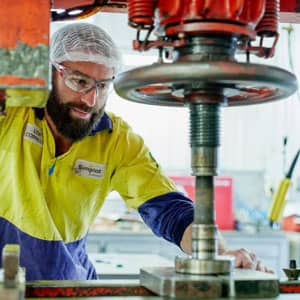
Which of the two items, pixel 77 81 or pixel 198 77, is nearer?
pixel 198 77

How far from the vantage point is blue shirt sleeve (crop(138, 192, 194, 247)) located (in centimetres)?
169

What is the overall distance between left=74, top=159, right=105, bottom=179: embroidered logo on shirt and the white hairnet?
281mm

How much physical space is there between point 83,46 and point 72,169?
34 cm

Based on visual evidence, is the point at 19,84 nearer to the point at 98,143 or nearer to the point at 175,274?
the point at 175,274

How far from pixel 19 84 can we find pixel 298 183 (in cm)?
485

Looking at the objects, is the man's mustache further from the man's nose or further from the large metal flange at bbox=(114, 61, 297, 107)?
the large metal flange at bbox=(114, 61, 297, 107)

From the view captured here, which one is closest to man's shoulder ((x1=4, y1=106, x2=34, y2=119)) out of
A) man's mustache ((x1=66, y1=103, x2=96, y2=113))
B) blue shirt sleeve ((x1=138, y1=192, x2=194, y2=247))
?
man's mustache ((x1=66, y1=103, x2=96, y2=113))

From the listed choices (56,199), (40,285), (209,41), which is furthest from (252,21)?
(56,199)

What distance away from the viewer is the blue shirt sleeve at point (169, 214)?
1688mm

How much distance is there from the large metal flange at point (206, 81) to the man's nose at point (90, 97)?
0.68 metres

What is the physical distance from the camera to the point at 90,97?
1815mm

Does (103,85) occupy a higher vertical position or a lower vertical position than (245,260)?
higher

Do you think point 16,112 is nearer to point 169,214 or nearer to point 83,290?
point 169,214

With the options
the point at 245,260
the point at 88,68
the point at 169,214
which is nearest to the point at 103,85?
the point at 88,68
